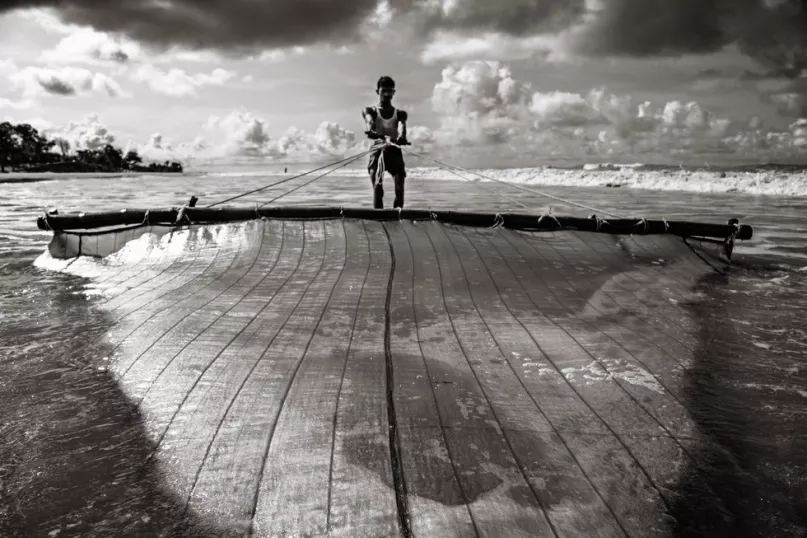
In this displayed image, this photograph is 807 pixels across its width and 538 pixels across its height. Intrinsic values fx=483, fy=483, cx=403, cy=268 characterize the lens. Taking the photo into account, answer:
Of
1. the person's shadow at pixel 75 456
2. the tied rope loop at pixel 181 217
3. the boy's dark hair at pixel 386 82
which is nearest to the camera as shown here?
the person's shadow at pixel 75 456

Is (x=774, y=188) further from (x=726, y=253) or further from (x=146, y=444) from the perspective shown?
(x=146, y=444)

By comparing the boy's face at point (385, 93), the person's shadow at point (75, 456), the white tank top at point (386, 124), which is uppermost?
the boy's face at point (385, 93)

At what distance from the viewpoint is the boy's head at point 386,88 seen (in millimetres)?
6309

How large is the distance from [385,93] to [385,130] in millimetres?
473

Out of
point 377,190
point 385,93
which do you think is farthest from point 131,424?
point 385,93

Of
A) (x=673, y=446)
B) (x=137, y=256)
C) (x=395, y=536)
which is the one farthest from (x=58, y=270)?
(x=673, y=446)

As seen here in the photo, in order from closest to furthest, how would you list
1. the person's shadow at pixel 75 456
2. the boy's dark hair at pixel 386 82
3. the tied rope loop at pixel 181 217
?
the person's shadow at pixel 75 456
the tied rope loop at pixel 181 217
the boy's dark hair at pixel 386 82

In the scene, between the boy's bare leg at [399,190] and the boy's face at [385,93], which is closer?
the boy's face at [385,93]

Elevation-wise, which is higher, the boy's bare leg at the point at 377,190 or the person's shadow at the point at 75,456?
the boy's bare leg at the point at 377,190

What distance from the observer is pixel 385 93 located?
20.8 feet

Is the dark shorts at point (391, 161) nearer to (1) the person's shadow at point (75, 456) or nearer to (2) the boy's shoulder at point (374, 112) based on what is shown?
(2) the boy's shoulder at point (374, 112)

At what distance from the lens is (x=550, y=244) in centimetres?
466

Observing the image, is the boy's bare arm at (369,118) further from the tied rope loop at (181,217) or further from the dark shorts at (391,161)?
the tied rope loop at (181,217)

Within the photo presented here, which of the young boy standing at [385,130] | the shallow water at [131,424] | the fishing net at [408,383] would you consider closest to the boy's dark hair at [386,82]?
the young boy standing at [385,130]
